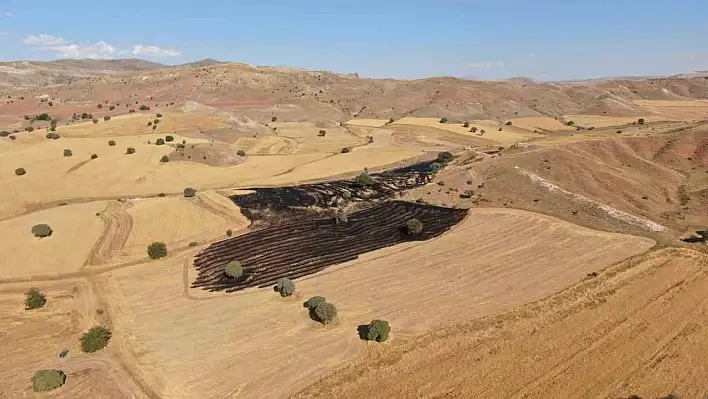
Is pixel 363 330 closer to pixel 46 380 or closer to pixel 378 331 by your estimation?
pixel 378 331

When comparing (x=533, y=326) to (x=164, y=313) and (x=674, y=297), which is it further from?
(x=164, y=313)

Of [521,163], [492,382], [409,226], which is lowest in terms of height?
[492,382]

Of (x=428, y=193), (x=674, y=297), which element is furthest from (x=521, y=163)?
(x=674, y=297)

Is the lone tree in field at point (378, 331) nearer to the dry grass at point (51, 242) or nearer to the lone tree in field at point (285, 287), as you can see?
the lone tree in field at point (285, 287)

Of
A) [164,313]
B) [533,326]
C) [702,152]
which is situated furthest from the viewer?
[702,152]

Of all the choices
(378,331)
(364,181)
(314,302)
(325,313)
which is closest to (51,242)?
(314,302)

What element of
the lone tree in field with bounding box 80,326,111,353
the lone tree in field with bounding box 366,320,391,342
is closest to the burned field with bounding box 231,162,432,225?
the lone tree in field with bounding box 80,326,111,353
